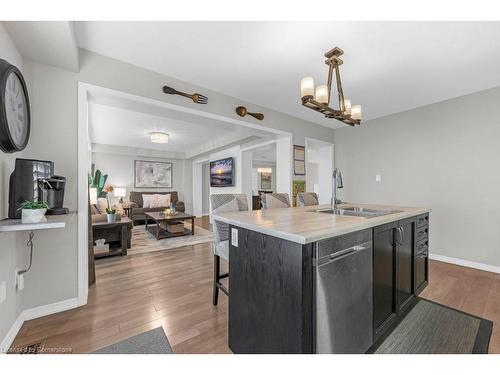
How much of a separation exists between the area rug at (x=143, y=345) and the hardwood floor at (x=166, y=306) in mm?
50

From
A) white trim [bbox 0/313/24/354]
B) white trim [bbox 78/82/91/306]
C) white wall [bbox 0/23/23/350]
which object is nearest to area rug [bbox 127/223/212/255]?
white trim [bbox 78/82/91/306]

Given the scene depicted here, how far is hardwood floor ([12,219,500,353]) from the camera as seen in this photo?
146 cm

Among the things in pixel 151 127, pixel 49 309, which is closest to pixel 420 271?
pixel 49 309

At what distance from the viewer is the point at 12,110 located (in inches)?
53.4

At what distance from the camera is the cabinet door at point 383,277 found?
1.31 m

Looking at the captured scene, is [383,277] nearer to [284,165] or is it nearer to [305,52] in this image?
[305,52]

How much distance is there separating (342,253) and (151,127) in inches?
179

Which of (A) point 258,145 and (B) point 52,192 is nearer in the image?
(B) point 52,192

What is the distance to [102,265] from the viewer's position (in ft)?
9.41

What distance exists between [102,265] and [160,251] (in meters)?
0.82

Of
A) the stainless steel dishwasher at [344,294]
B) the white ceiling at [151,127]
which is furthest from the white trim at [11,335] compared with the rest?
the white ceiling at [151,127]

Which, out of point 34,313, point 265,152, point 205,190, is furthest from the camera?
point 205,190
